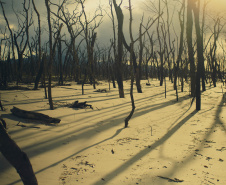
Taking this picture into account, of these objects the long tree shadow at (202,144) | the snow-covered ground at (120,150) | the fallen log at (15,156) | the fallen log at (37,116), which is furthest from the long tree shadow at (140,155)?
the fallen log at (37,116)

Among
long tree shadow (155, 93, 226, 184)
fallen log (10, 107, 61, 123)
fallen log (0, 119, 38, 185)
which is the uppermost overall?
fallen log (0, 119, 38, 185)

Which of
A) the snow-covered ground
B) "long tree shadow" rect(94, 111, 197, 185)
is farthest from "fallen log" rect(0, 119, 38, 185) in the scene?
"long tree shadow" rect(94, 111, 197, 185)

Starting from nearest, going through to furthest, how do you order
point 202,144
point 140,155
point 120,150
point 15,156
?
1. point 15,156
2. point 140,155
3. point 120,150
4. point 202,144

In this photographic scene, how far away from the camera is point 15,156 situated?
136cm

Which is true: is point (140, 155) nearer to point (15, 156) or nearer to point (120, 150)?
point (120, 150)

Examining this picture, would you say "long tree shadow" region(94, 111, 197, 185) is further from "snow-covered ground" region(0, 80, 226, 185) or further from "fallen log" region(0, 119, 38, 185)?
"fallen log" region(0, 119, 38, 185)

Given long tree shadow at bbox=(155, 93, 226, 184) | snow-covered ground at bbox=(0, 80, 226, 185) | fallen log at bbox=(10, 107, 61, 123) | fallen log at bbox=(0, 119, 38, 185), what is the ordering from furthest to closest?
fallen log at bbox=(10, 107, 61, 123) < long tree shadow at bbox=(155, 93, 226, 184) < snow-covered ground at bbox=(0, 80, 226, 185) < fallen log at bbox=(0, 119, 38, 185)

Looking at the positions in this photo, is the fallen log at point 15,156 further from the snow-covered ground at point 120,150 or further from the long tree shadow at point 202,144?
the long tree shadow at point 202,144

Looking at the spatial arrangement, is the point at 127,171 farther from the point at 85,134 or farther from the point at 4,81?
the point at 4,81

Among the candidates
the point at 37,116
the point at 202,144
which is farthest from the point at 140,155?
the point at 37,116

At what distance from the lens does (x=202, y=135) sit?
12.2 feet

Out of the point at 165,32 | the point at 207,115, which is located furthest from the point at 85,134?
the point at 165,32

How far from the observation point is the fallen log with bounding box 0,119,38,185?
4.32 ft

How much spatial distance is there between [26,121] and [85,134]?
153cm
